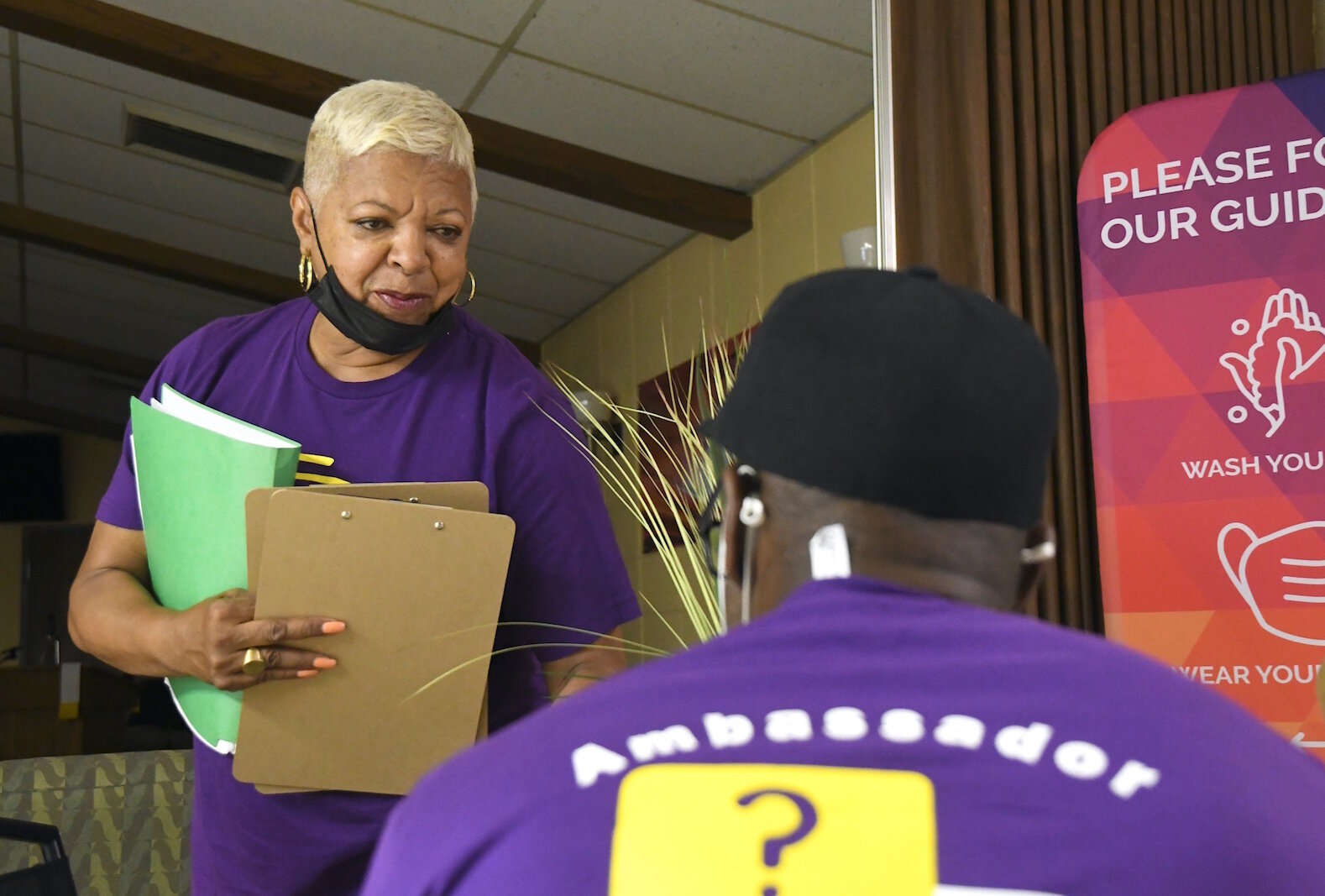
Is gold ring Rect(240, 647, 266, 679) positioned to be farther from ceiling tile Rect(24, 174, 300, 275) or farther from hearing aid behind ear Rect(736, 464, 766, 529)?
ceiling tile Rect(24, 174, 300, 275)

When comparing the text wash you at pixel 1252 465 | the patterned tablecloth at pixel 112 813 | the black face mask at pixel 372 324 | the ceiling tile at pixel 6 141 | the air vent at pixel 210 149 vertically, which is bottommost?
the patterned tablecloth at pixel 112 813

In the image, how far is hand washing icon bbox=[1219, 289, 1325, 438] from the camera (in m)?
1.98

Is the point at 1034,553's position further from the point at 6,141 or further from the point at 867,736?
the point at 6,141

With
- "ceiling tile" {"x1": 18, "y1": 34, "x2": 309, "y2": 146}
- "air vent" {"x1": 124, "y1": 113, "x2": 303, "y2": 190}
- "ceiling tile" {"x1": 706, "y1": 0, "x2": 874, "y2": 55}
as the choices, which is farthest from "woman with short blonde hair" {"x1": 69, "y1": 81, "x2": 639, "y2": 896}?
"air vent" {"x1": 124, "y1": 113, "x2": 303, "y2": 190}

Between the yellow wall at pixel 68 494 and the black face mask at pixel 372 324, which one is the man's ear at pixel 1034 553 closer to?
the black face mask at pixel 372 324

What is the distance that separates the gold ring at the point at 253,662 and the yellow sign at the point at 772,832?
0.77 m

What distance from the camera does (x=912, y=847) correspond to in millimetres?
604

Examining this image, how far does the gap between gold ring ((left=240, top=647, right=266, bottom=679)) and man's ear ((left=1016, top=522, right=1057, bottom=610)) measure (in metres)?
0.76

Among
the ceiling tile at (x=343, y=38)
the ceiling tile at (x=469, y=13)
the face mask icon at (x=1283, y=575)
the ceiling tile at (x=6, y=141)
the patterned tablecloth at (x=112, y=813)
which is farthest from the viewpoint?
the ceiling tile at (x=6, y=141)

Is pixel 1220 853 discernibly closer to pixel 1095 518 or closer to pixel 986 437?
pixel 986 437

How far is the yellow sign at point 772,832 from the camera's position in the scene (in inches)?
23.8

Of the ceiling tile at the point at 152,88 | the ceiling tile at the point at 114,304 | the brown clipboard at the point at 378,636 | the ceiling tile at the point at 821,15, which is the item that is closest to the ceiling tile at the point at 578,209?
the ceiling tile at the point at 152,88

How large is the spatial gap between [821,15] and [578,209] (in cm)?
199

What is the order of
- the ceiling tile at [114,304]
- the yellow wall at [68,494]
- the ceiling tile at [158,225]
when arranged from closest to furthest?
the ceiling tile at [158,225]
the ceiling tile at [114,304]
the yellow wall at [68,494]
